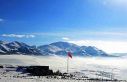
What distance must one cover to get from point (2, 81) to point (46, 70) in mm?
32383

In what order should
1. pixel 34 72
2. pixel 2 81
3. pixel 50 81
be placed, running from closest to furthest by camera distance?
pixel 2 81 < pixel 50 81 < pixel 34 72

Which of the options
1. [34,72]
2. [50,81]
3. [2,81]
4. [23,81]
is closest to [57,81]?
[50,81]

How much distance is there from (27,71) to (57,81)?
30776 mm

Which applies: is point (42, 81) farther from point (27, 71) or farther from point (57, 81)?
point (27, 71)

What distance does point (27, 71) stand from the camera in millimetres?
98562

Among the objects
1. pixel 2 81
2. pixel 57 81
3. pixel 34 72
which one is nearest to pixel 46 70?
pixel 34 72

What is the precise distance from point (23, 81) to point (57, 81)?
26.0ft

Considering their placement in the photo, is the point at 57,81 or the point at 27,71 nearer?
the point at 57,81

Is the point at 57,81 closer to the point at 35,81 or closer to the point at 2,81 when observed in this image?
the point at 35,81

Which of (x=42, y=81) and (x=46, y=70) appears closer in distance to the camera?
(x=42, y=81)

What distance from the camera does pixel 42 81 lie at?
66750 mm

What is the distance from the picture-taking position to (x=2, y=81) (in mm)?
62812

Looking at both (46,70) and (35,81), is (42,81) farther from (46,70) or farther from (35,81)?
(46,70)

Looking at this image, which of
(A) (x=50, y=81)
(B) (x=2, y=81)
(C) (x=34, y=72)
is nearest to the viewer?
(B) (x=2, y=81)
